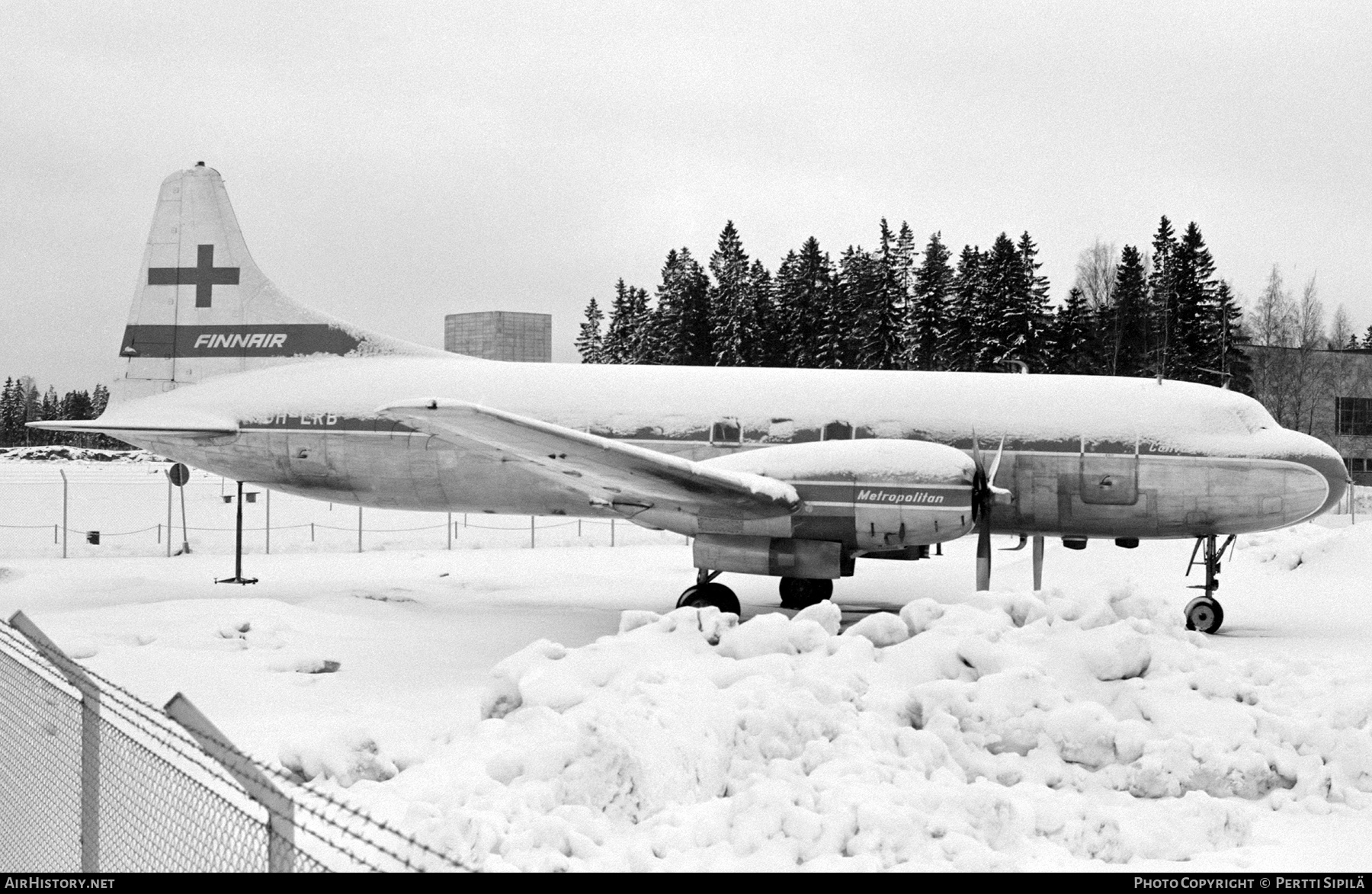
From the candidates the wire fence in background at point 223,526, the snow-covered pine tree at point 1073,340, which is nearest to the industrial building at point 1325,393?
the snow-covered pine tree at point 1073,340

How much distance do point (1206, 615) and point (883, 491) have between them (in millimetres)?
5173

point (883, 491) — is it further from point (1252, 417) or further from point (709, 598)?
point (1252, 417)

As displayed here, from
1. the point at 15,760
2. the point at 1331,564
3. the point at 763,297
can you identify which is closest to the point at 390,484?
the point at 15,760

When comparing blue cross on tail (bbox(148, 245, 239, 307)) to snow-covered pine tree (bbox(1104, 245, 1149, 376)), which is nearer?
blue cross on tail (bbox(148, 245, 239, 307))

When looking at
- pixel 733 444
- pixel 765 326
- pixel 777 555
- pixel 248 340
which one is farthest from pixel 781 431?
pixel 765 326

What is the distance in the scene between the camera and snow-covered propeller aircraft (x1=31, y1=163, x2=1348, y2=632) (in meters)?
13.5

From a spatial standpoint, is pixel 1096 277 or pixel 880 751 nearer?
pixel 880 751

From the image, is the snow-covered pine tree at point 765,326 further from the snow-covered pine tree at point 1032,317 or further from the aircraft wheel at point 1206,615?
the aircraft wheel at point 1206,615

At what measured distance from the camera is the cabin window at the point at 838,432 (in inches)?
589

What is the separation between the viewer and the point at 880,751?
7152 mm

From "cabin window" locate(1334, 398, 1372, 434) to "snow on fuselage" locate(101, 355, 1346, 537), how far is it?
50.9m

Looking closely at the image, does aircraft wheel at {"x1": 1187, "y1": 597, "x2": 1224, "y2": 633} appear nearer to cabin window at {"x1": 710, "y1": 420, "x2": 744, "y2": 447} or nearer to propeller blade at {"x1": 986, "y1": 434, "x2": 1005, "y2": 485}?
propeller blade at {"x1": 986, "y1": 434, "x2": 1005, "y2": 485}

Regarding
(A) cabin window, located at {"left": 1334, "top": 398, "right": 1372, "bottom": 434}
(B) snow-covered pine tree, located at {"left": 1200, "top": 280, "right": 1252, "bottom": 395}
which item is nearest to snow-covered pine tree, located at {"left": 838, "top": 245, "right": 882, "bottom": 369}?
(B) snow-covered pine tree, located at {"left": 1200, "top": 280, "right": 1252, "bottom": 395}
